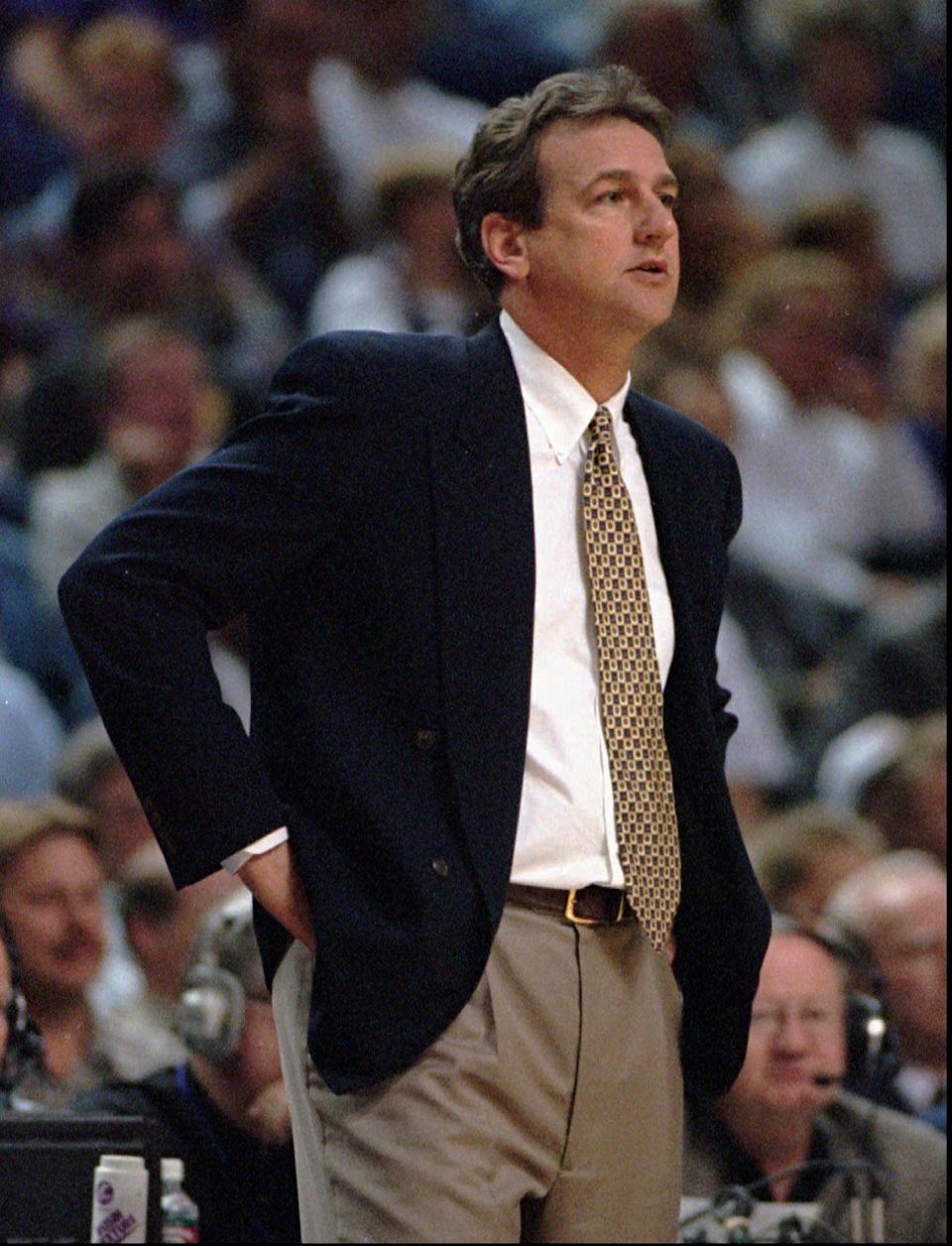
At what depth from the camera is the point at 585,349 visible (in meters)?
2.04

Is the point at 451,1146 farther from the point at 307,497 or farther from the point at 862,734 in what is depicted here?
the point at 862,734

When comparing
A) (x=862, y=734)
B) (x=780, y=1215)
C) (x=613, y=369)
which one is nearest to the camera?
(x=613, y=369)

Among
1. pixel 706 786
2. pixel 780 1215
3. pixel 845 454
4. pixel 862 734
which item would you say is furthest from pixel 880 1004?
pixel 706 786

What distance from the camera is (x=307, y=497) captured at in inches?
73.7

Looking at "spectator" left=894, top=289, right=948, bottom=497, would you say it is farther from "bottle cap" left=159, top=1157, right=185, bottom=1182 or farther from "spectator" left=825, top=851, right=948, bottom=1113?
"bottle cap" left=159, top=1157, right=185, bottom=1182

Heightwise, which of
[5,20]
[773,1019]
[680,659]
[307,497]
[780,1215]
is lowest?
[780,1215]

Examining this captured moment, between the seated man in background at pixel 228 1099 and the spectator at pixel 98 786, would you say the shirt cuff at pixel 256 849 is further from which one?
the spectator at pixel 98 786

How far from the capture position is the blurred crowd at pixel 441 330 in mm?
3965

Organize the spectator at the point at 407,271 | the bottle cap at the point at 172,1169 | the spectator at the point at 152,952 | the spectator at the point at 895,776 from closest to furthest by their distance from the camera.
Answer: the bottle cap at the point at 172,1169
the spectator at the point at 152,952
the spectator at the point at 407,271
the spectator at the point at 895,776

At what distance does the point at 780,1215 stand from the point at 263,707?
2.02 metres

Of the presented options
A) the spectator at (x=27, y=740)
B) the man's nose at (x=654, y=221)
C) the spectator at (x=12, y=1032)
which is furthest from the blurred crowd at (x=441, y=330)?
the man's nose at (x=654, y=221)

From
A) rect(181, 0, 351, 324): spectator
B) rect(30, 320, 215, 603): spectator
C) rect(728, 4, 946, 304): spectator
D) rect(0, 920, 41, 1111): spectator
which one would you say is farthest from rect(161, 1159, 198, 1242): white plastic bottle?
rect(728, 4, 946, 304): spectator

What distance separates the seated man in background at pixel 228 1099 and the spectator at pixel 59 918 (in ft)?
0.50

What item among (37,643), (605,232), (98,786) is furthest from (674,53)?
(605,232)
